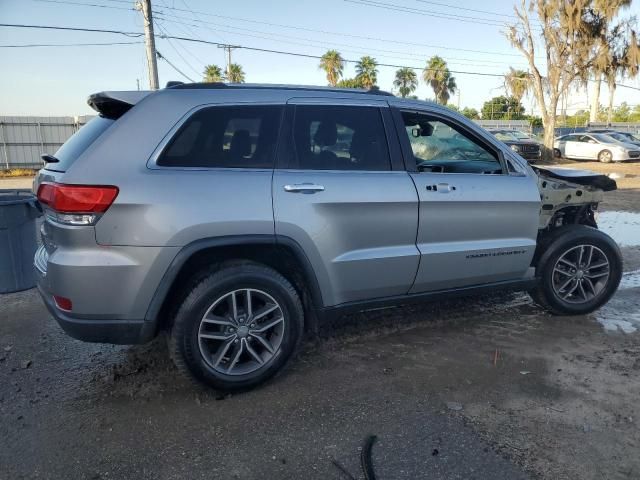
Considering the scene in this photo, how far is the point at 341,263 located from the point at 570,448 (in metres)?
1.65

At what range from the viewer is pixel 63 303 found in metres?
2.88

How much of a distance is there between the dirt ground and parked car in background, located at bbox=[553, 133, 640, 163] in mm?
23175

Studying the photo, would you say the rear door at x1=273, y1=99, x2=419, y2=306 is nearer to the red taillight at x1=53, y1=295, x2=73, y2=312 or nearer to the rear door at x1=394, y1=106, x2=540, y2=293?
the rear door at x1=394, y1=106, x2=540, y2=293

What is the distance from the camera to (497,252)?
3963 millimetres

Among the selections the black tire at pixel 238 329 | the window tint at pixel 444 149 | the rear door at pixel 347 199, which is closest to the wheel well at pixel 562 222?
the window tint at pixel 444 149

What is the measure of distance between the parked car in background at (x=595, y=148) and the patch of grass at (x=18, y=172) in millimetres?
24352

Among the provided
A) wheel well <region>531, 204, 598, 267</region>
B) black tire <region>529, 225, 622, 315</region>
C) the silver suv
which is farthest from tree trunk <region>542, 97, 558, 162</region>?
the silver suv

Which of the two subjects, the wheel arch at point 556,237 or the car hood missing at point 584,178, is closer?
the wheel arch at point 556,237

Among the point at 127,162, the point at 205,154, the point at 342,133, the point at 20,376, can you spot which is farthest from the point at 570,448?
the point at 20,376

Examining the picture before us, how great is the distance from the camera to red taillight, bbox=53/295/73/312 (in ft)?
9.38

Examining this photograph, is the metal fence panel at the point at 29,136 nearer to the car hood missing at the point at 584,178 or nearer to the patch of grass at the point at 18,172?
the patch of grass at the point at 18,172

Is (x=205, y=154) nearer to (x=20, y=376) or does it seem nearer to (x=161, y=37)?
(x=20, y=376)

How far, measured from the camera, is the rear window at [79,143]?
2.97 meters

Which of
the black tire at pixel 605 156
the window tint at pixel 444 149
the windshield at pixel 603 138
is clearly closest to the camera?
the window tint at pixel 444 149
